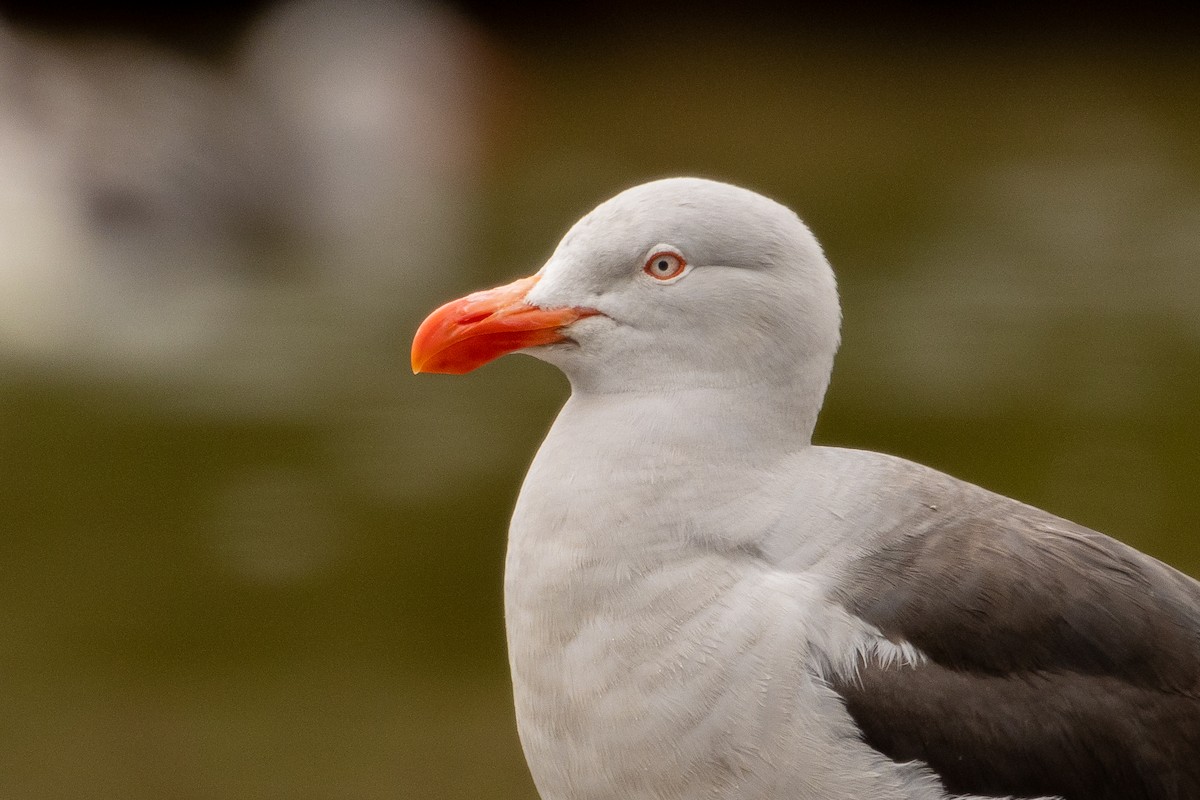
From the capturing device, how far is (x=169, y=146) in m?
5.09

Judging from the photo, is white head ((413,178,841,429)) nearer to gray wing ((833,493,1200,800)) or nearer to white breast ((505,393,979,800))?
white breast ((505,393,979,800))

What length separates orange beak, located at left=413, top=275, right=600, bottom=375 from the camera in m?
1.18

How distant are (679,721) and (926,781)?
189 mm

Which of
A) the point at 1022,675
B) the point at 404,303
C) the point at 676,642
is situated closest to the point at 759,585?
the point at 676,642

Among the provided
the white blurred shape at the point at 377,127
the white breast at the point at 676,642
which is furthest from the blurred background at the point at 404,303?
the white breast at the point at 676,642

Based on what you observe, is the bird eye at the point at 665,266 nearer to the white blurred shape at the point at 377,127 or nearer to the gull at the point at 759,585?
the gull at the point at 759,585

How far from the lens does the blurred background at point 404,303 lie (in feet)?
9.55

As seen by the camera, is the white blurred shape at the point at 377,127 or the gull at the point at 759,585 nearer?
the gull at the point at 759,585

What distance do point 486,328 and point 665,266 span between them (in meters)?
0.14

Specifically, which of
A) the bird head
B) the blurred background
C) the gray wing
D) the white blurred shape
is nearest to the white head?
the bird head

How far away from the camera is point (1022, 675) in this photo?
3.76ft

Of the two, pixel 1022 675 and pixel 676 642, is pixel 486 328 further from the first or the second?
pixel 1022 675

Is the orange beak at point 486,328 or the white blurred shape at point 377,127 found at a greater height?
the orange beak at point 486,328

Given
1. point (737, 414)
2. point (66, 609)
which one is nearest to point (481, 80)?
point (66, 609)
